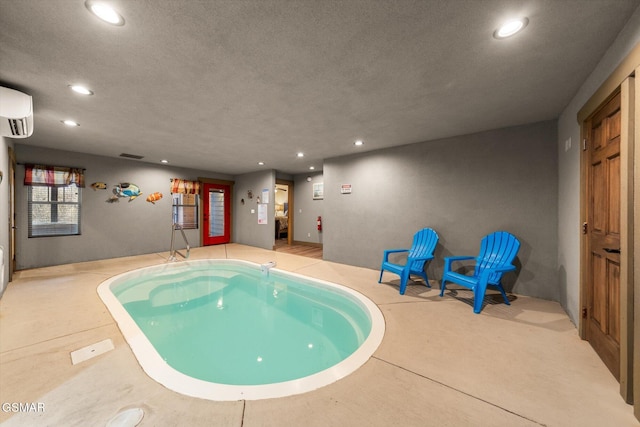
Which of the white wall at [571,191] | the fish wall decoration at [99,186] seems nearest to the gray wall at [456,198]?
the white wall at [571,191]

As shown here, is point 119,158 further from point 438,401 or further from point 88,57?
point 438,401

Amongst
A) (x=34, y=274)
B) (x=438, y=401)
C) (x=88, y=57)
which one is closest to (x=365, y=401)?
(x=438, y=401)

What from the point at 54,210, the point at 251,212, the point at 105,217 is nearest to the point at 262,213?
the point at 251,212

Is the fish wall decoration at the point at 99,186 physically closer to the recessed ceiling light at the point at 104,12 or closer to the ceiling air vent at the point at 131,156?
the ceiling air vent at the point at 131,156

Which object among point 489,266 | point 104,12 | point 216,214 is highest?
point 104,12

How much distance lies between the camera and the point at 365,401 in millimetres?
1494

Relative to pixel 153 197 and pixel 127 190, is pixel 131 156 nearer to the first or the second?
pixel 127 190

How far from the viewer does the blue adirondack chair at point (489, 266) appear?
2.77 metres

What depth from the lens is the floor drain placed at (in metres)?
1.30

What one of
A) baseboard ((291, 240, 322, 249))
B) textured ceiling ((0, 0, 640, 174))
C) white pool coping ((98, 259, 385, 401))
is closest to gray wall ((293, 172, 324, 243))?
baseboard ((291, 240, 322, 249))

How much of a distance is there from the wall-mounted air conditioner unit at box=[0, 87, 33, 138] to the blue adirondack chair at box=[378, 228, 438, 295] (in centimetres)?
468

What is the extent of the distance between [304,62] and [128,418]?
273 centimetres

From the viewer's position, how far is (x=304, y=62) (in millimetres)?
1971

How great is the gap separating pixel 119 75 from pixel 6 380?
258cm
